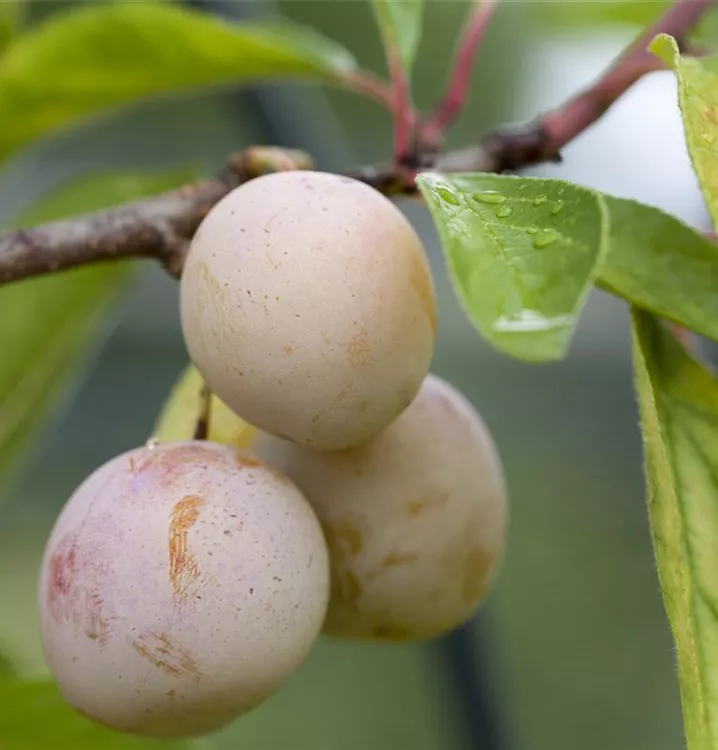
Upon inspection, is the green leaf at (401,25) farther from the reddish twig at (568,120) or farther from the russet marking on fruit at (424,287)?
the russet marking on fruit at (424,287)

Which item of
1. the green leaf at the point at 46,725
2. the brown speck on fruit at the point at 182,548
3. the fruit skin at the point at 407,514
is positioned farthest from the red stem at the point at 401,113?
the green leaf at the point at 46,725

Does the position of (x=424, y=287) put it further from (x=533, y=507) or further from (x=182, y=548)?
(x=533, y=507)

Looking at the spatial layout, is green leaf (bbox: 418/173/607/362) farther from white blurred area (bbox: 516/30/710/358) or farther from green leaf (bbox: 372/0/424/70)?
white blurred area (bbox: 516/30/710/358)

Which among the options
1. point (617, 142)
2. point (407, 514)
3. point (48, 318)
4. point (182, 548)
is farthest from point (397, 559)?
point (617, 142)

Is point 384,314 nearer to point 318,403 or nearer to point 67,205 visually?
point 318,403

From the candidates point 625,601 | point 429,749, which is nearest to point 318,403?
point 429,749
